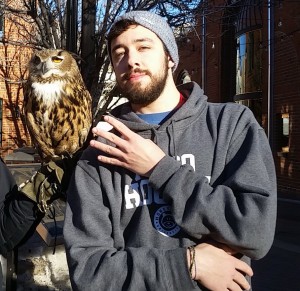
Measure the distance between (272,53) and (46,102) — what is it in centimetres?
876

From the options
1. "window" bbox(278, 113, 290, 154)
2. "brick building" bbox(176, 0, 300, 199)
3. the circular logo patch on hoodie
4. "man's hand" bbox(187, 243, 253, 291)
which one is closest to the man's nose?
the circular logo patch on hoodie

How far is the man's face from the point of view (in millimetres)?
1695

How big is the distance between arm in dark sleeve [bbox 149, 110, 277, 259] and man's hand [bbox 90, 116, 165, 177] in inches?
1.7

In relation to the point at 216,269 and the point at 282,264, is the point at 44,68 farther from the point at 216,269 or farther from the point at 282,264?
the point at 282,264

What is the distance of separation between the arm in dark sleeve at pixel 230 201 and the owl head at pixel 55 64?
Result: 2.19m

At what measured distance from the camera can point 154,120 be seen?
5.90ft

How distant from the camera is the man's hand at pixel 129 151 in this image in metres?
1.54

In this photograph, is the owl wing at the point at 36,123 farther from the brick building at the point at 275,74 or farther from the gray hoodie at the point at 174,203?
the brick building at the point at 275,74

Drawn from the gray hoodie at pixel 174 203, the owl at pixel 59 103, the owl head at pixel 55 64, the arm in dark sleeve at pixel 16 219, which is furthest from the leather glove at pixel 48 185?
the owl head at pixel 55 64

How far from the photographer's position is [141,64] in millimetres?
1688

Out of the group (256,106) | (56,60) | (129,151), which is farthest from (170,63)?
(256,106)

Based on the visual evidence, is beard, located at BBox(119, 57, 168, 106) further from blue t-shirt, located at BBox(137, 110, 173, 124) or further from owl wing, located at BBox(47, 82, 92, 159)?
owl wing, located at BBox(47, 82, 92, 159)

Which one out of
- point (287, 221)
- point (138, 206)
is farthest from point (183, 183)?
point (287, 221)

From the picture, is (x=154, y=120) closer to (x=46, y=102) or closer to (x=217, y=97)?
(x=46, y=102)
